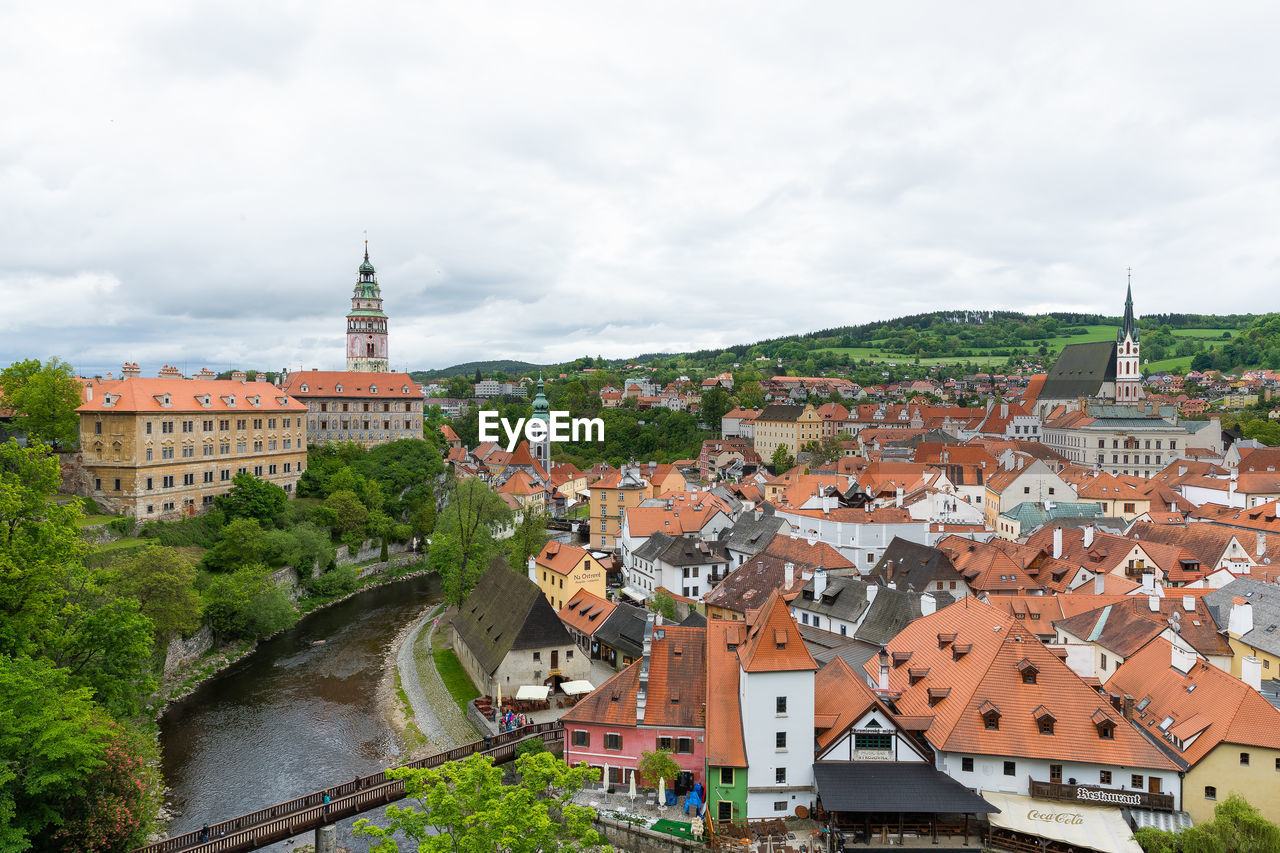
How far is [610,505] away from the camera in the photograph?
2662 inches

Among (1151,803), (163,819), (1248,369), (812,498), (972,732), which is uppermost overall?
(1248,369)

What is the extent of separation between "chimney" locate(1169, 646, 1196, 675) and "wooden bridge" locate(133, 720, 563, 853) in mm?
22907

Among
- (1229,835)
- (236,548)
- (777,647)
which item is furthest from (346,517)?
(1229,835)

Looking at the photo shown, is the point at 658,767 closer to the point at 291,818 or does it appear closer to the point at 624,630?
the point at 291,818

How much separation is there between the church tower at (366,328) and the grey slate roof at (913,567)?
262ft

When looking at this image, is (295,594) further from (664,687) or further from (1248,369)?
(1248,369)

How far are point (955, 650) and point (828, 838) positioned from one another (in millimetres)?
8036

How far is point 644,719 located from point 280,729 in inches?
668

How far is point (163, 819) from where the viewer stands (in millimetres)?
26562

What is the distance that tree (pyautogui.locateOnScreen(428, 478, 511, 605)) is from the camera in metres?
48.4

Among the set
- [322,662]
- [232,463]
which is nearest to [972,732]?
[322,662]

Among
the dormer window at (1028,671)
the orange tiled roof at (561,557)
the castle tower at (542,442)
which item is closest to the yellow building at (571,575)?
the orange tiled roof at (561,557)

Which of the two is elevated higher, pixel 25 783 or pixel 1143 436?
pixel 1143 436

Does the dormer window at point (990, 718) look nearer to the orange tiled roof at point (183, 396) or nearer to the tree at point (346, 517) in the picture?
the tree at point (346, 517)
